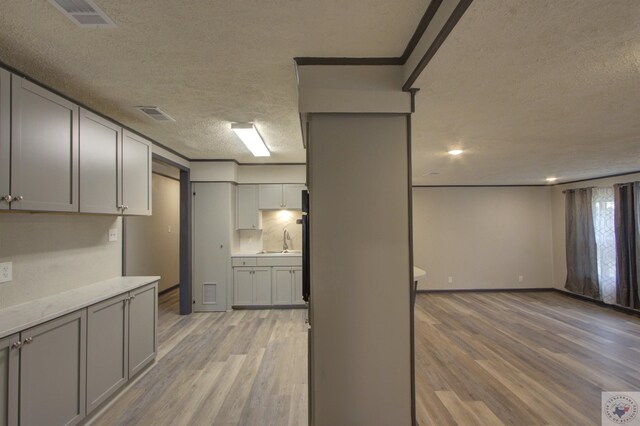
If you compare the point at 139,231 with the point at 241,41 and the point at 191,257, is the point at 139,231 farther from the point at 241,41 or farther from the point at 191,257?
the point at 241,41

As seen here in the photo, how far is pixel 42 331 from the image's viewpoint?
1.69 m

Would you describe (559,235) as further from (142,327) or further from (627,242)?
(142,327)

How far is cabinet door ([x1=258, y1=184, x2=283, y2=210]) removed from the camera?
496 cm

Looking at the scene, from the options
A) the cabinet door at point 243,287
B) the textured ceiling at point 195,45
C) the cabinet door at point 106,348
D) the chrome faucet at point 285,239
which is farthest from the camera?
the chrome faucet at point 285,239

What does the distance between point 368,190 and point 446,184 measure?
5.10 m

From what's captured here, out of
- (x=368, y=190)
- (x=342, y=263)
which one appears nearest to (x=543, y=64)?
(x=368, y=190)

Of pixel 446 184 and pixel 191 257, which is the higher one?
pixel 446 184

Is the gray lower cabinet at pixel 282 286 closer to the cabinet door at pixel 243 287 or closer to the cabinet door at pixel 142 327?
the cabinet door at pixel 243 287

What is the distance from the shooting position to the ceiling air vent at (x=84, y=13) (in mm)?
1253

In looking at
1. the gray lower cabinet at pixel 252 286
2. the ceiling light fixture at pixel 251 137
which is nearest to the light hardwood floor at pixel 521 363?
the gray lower cabinet at pixel 252 286

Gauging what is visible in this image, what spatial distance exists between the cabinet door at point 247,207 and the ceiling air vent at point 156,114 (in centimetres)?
230

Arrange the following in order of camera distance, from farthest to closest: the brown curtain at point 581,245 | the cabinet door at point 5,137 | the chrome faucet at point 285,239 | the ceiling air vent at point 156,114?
the brown curtain at point 581,245
the chrome faucet at point 285,239
the ceiling air vent at point 156,114
the cabinet door at point 5,137

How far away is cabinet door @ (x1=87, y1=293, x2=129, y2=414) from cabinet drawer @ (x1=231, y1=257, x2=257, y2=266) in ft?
7.37

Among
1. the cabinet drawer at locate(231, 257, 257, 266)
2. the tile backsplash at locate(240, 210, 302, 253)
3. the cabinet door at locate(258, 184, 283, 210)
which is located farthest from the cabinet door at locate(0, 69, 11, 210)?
the tile backsplash at locate(240, 210, 302, 253)
